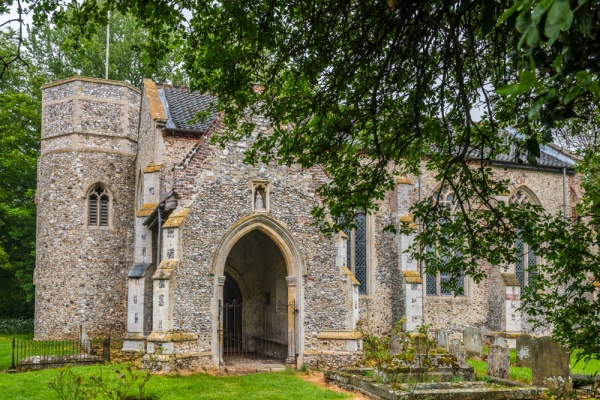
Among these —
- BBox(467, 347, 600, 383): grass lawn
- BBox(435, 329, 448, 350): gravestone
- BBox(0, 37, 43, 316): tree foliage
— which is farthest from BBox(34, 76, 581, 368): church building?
BBox(0, 37, 43, 316): tree foliage

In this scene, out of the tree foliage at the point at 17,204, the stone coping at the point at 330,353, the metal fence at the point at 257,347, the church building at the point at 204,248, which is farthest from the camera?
the tree foliage at the point at 17,204

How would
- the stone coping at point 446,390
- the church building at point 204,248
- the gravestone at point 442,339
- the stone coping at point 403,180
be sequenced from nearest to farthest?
the stone coping at point 446,390
the church building at point 204,248
the gravestone at point 442,339
the stone coping at point 403,180

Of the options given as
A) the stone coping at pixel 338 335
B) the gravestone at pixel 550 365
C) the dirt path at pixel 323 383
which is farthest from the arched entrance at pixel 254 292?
the gravestone at pixel 550 365

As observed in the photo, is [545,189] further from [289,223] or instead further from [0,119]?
[0,119]

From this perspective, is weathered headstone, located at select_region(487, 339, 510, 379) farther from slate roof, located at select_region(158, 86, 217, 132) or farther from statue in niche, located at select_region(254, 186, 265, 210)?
slate roof, located at select_region(158, 86, 217, 132)

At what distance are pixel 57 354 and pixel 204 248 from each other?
589cm

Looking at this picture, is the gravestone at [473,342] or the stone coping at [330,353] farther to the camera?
the gravestone at [473,342]

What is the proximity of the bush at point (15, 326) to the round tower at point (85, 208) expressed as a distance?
6.31 meters

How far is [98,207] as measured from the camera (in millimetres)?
21312

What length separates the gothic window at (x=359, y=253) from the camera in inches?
827

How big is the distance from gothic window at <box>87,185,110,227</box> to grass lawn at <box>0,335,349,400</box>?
772 cm

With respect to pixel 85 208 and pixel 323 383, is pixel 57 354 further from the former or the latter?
pixel 323 383

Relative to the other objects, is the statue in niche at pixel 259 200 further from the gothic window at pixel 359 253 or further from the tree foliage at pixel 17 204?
the tree foliage at pixel 17 204

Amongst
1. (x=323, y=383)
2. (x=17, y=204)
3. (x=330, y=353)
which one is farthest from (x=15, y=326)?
(x=323, y=383)
